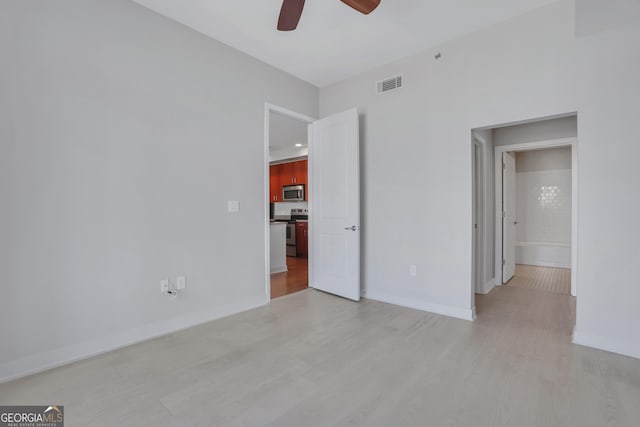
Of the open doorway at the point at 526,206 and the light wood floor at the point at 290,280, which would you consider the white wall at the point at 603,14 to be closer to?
the open doorway at the point at 526,206

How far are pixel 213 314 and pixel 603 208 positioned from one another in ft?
11.6

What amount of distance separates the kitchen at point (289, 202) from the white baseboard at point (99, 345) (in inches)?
72.1

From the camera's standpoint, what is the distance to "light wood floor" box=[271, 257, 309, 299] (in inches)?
161

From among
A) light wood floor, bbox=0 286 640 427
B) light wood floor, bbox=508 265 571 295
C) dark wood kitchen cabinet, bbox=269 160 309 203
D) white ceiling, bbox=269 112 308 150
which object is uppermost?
white ceiling, bbox=269 112 308 150

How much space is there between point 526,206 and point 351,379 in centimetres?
583

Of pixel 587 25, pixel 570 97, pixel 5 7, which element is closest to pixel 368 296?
pixel 570 97

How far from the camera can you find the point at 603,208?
2363mm

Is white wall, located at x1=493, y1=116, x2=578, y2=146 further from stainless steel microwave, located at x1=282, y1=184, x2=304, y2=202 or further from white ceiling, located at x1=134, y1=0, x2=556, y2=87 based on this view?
stainless steel microwave, located at x1=282, y1=184, x2=304, y2=202

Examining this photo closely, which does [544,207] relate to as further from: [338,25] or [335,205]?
[338,25]

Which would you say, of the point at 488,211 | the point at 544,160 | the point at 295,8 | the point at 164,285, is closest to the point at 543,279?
the point at 488,211

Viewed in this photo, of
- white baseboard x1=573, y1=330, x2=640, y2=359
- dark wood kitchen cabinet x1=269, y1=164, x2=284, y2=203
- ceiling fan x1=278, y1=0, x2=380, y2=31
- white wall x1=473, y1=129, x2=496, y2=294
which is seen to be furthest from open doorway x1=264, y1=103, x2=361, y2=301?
dark wood kitchen cabinet x1=269, y1=164, x2=284, y2=203

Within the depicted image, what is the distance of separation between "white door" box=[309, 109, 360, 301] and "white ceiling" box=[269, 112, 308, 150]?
70cm

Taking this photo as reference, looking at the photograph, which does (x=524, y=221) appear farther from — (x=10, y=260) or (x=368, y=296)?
(x=10, y=260)

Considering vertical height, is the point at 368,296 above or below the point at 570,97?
below
